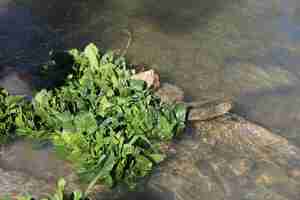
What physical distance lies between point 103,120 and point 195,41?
2.80m

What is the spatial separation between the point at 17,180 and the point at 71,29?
3.16m

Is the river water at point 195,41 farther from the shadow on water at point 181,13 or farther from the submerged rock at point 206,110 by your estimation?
the submerged rock at point 206,110

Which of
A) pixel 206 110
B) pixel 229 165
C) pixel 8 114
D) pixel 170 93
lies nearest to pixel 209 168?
pixel 229 165

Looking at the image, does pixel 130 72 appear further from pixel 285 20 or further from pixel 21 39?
pixel 285 20

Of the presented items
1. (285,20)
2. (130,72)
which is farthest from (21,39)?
(285,20)

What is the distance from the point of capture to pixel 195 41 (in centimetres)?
706

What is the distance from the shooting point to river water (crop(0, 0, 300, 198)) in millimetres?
6023

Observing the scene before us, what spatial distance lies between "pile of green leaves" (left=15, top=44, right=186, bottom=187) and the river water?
64 centimetres

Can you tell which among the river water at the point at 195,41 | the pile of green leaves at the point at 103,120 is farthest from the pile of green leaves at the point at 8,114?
the river water at the point at 195,41

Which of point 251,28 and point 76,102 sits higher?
point 251,28

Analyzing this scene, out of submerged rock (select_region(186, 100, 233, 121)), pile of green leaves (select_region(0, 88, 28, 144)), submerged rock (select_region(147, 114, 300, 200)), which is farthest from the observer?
submerged rock (select_region(186, 100, 233, 121))

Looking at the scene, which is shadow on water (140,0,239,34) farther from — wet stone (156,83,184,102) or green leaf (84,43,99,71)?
green leaf (84,43,99,71)

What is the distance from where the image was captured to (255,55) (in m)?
6.83

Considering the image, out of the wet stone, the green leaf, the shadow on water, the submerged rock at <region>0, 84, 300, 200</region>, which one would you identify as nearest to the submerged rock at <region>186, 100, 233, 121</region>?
the submerged rock at <region>0, 84, 300, 200</region>
